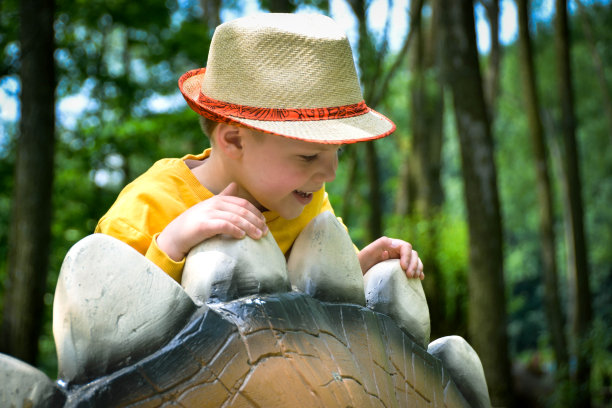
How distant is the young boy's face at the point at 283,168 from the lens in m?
1.33

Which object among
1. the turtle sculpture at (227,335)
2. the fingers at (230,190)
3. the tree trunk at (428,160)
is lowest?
the tree trunk at (428,160)

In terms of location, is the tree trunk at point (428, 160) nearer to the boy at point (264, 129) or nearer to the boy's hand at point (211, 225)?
the boy at point (264, 129)

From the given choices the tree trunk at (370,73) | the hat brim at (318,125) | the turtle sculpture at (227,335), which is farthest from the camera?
the tree trunk at (370,73)

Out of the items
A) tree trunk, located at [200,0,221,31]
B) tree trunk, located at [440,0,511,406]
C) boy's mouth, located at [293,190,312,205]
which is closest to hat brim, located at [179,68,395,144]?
boy's mouth, located at [293,190,312,205]

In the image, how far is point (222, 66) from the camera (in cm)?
136

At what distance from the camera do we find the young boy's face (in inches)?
52.5

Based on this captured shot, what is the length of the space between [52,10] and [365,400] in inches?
146

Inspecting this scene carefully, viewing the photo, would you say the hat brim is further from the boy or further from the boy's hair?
the boy's hair

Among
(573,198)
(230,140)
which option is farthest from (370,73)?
(230,140)

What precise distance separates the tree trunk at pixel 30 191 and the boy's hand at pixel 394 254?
2852 millimetres

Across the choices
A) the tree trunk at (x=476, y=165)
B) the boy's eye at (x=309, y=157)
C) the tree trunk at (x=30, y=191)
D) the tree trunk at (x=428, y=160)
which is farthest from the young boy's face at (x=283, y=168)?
the tree trunk at (x=428, y=160)

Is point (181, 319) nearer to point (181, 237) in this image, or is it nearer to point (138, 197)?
point (181, 237)

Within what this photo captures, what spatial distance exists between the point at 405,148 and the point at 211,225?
34.7 ft

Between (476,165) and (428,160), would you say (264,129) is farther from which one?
(428,160)
